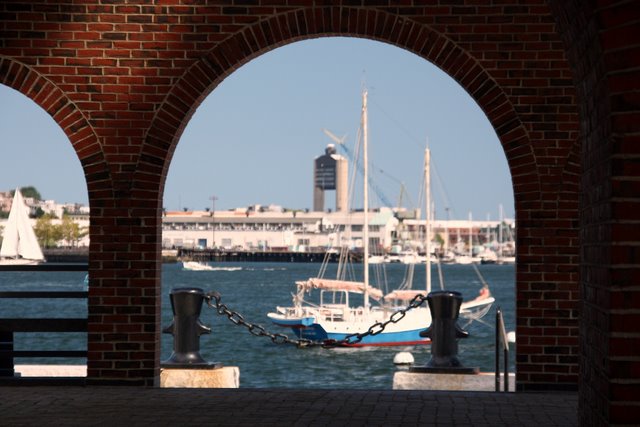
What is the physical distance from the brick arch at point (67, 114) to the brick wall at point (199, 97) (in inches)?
0.5

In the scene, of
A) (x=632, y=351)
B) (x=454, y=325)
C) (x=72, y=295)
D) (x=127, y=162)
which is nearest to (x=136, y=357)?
(x=72, y=295)

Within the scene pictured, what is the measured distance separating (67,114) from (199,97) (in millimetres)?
1223

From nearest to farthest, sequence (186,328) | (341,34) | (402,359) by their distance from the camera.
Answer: (341,34) → (186,328) → (402,359)

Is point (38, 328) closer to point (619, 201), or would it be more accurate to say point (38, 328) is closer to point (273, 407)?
point (273, 407)

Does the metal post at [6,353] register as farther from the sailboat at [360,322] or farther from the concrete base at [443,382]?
→ the sailboat at [360,322]

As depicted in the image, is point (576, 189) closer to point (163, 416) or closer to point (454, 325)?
point (454, 325)

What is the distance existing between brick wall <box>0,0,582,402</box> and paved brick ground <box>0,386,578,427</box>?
72 centimetres

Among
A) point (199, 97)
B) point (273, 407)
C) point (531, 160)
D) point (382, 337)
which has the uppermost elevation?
point (199, 97)

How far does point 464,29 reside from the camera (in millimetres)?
11461

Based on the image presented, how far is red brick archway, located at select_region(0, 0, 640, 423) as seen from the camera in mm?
11438

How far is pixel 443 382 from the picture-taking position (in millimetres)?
12281

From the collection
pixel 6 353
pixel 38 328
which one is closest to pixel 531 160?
pixel 38 328

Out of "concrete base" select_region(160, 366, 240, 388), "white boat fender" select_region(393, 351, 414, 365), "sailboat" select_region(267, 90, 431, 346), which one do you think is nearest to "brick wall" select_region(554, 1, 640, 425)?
"concrete base" select_region(160, 366, 240, 388)

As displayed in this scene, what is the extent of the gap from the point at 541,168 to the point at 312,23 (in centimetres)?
247
